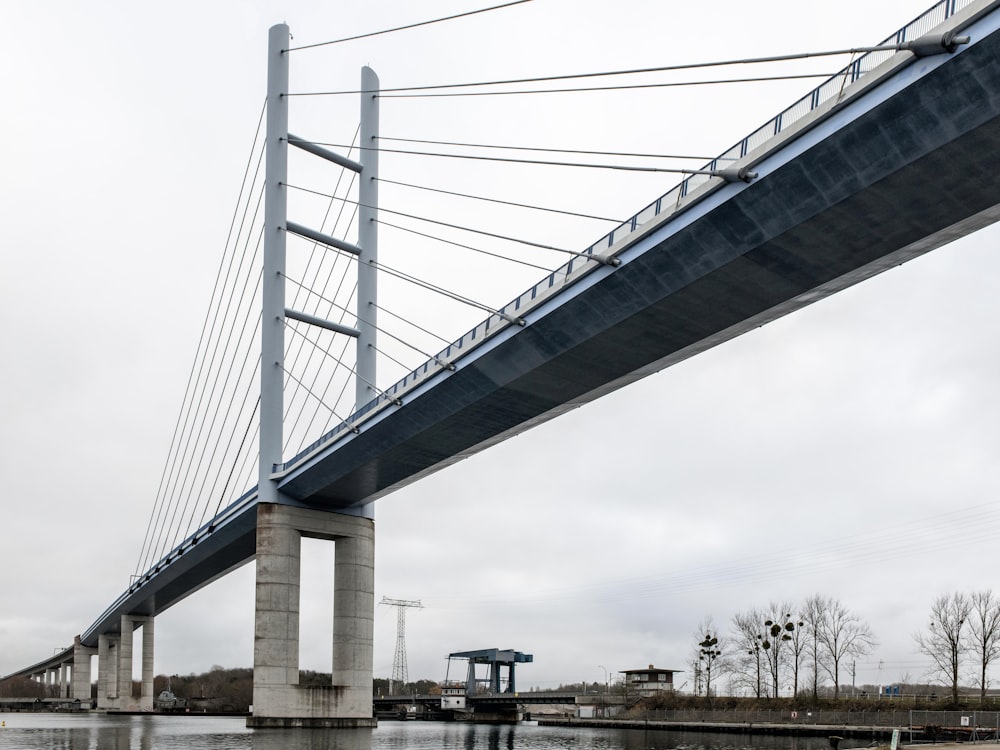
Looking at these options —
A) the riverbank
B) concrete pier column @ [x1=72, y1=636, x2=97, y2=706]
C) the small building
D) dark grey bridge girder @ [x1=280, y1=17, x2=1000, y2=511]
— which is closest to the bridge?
dark grey bridge girder @ [x1=280, y1=17, x2=1000, y2=511]

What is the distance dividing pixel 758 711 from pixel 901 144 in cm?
6076

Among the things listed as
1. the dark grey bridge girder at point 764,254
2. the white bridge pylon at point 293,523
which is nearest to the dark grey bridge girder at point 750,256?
the dark grey bridge girder at point 764,254

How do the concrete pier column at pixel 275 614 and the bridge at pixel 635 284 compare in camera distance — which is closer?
the bridge at pixel 635 284

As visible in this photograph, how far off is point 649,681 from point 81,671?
3752 inches

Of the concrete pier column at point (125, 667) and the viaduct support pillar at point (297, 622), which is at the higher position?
the viaduct support pillar at point (297, 622)

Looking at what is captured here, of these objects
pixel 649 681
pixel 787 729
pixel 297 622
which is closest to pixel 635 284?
pixel 297 622

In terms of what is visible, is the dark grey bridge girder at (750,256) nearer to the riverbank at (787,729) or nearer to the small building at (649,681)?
the riverbank at (787,729)

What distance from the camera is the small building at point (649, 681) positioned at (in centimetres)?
10331

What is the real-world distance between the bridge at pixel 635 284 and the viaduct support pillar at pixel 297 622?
104mm

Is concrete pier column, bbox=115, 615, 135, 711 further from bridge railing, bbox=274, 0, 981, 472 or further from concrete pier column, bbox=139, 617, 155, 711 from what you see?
bridge railing, bbox=274, 0, 981, 472

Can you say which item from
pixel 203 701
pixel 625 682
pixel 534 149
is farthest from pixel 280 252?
pixel 203 701

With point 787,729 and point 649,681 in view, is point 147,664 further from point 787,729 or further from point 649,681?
point 787,729

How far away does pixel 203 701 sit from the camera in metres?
175

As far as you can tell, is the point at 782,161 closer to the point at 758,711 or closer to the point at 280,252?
the point at 280,252
